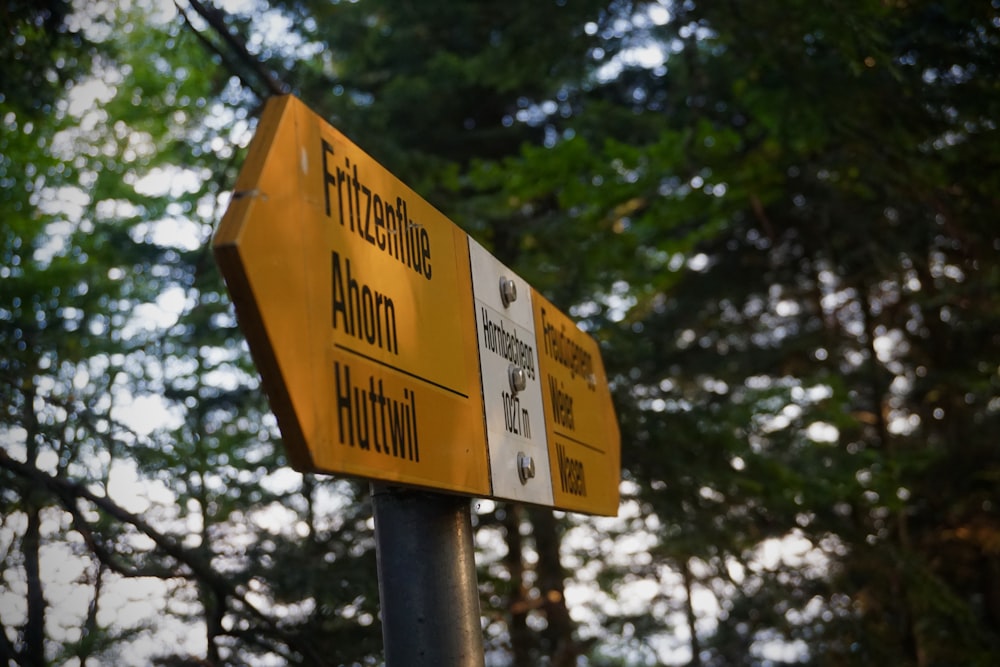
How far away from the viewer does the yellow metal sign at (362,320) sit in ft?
4.32

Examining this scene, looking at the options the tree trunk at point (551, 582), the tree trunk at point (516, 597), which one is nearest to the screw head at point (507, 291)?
the tree trunk at point (516, 597)

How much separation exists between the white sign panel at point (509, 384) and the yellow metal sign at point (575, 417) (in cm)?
9

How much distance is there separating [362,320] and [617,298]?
11.4 m

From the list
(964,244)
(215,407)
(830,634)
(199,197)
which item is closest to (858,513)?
(830,634)

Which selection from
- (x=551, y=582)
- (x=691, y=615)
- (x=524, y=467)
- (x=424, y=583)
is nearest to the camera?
(x=424, y=583)

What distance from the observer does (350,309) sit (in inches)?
61.5

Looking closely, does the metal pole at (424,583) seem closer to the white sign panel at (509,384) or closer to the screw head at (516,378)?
the white sign panel at (509,384)

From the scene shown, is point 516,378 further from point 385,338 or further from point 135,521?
point 135,521

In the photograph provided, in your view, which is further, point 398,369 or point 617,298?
point 617,298

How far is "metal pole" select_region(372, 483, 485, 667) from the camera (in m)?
1.82

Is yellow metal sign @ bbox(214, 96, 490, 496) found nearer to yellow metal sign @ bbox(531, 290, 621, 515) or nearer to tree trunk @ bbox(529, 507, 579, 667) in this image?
yellow metal sign @ bbox(531, 290, 621, 515)

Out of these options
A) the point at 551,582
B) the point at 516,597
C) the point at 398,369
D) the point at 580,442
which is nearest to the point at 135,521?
the point at 580,442

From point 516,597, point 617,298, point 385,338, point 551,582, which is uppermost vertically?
point 617,298

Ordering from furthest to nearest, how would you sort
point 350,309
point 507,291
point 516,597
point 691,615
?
point 691,615
point 516,597
point 507,291
point 350,309
